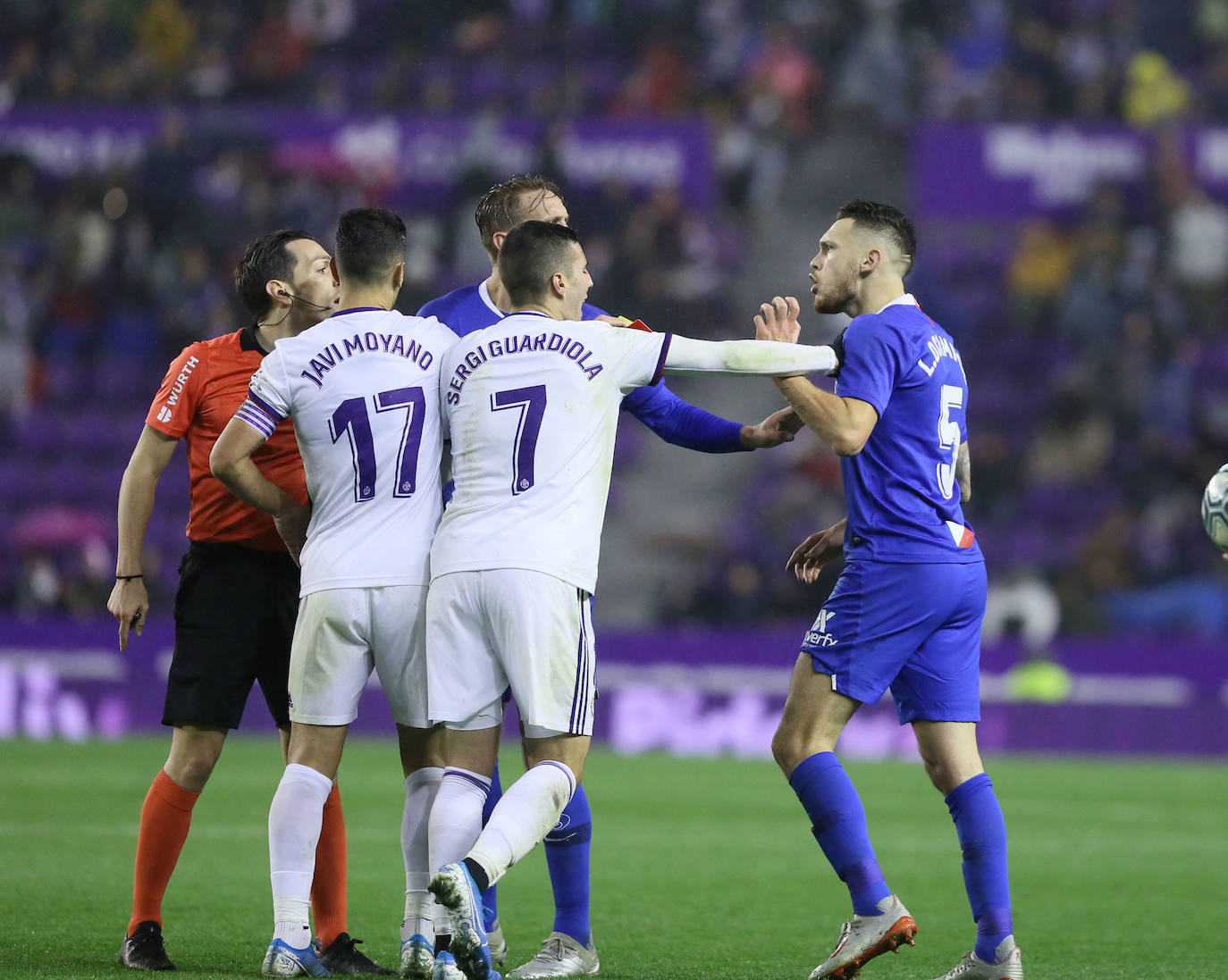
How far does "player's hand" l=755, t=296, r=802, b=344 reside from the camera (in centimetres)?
491

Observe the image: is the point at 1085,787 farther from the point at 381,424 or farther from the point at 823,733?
the point at 381,424

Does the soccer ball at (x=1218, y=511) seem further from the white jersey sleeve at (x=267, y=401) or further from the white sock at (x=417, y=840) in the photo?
the white jersey sleeve at (x=267, y=401)

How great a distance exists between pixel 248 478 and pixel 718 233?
13714 mm

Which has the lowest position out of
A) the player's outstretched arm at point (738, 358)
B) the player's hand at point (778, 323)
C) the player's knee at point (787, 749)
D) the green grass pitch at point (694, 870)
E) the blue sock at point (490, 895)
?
the green grass pitch at point (694, 870)

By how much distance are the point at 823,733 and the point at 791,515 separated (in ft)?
34.6

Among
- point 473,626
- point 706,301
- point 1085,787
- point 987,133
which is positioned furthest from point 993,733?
point 473,626

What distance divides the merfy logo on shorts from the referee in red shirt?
155cm

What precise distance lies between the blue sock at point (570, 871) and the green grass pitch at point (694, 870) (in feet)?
0.65

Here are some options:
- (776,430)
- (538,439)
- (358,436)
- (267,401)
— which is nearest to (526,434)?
(538,439)

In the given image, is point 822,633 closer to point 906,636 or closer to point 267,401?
point 906,636

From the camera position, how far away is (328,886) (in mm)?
5172

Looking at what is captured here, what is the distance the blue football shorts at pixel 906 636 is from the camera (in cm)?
492

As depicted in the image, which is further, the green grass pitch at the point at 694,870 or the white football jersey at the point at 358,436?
the green grass pitch at the point at 694,870

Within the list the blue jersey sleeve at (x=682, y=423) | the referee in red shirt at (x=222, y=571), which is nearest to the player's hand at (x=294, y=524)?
the referee in red shirt at (x=222, y=571)
